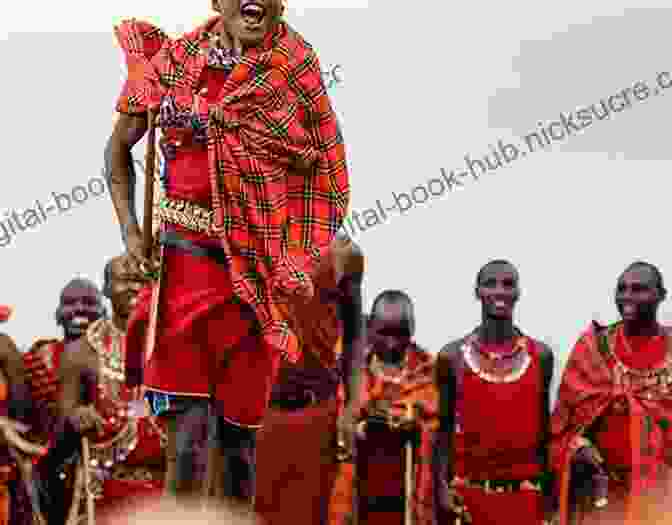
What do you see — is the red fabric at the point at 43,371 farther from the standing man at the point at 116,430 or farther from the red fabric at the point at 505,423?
the red fabric at the point at 505,423

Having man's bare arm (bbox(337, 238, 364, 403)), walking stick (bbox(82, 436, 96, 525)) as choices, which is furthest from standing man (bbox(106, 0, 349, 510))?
walking stick (bbox(82, 436, 96, 525))

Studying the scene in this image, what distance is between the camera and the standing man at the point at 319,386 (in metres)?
10.9

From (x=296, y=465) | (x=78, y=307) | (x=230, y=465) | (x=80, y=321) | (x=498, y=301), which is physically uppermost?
(x=498, y=301)

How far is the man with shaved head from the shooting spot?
1463 centimetres

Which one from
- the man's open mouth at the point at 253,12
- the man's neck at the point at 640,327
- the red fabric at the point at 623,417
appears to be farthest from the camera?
the man's neck at the point at 640,327

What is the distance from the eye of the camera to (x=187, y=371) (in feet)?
23.2

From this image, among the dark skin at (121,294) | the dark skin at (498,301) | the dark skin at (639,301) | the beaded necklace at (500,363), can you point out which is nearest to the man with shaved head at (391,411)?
the beaded necklace at (500,363)

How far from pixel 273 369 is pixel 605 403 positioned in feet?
21.9

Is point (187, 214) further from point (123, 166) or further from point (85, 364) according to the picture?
point (85, 364)

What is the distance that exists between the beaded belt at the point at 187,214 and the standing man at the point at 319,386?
3458 millimetres

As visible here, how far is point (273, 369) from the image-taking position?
7.28 m

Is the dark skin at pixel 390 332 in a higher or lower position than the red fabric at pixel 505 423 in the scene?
higher

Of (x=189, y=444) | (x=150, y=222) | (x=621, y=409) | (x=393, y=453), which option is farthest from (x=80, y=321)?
(x=189, y=444)

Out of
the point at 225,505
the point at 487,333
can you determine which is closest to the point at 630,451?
the point at 487,333
